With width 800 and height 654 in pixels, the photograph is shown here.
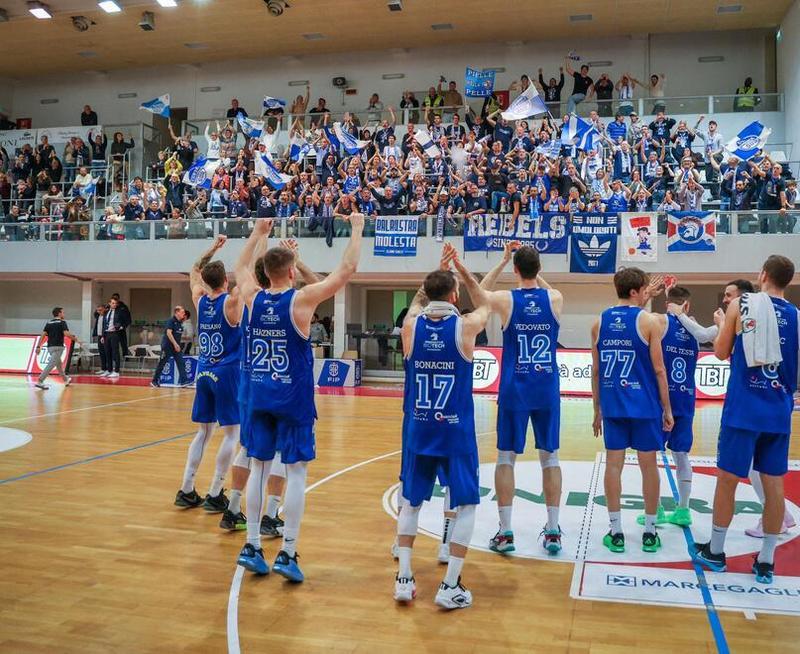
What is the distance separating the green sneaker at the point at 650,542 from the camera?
505cm

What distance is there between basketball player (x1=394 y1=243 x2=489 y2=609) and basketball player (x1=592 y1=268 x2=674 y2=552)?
1402 millimetres

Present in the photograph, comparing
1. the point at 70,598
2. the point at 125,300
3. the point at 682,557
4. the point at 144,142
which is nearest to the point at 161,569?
the point at 70,598

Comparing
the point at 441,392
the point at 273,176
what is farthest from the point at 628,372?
the point at 273,176

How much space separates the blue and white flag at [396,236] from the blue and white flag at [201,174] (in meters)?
6.34

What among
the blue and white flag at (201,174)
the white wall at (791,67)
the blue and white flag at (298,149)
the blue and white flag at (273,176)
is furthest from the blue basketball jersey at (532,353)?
the white wall at (791,67)

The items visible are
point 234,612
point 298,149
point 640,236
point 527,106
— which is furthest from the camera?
point 298,149

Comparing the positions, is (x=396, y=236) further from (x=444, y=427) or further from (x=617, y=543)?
(x=444, y=427)

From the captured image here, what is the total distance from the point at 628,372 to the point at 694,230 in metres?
12.9

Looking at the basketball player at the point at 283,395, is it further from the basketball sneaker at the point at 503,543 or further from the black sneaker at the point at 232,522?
the basketball sneaker at the point at 503,543

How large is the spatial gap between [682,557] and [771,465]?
93cm

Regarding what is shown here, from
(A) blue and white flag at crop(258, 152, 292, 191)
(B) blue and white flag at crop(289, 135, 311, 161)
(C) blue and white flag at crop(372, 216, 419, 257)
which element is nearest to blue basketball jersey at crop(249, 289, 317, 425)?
(C) blue and white flag at crop(372, 216, 419, 257)

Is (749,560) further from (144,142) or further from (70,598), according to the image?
(144,142)

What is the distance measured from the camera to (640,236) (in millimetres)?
16578

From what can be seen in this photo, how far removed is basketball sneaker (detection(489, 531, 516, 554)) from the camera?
16.7ft
